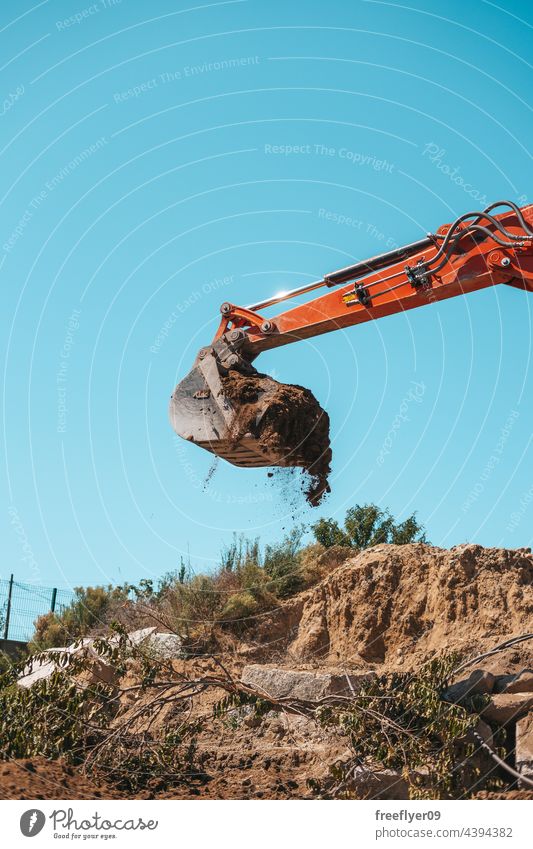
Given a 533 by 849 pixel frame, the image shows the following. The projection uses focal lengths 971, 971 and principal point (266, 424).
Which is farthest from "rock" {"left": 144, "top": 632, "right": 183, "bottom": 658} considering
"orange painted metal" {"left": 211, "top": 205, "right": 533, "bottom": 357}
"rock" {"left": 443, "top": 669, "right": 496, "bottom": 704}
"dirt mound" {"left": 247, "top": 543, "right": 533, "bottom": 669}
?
"rock" {"left": 443, "top": 669, "right": 496, "bottom": 704}

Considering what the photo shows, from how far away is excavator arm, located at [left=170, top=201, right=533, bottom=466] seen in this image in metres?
10.4

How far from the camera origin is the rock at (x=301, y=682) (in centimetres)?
1104

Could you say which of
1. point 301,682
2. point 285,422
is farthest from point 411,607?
point 285,422

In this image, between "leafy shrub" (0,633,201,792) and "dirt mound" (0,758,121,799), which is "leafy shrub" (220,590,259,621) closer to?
"leafy shrub" (0,633,201,792)

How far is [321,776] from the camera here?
991 cm

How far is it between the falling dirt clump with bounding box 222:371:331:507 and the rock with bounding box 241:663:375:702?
2.08 meters

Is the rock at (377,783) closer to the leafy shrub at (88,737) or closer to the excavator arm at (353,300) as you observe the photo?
the leafy shrub at (88,737)

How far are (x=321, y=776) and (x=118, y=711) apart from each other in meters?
3.44

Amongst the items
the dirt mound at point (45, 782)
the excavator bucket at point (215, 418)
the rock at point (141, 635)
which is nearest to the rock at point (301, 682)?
the dirt mound at point (45, 782)

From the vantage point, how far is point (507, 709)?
9633 mm

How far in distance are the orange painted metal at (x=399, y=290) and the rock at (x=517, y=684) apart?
4.11 m

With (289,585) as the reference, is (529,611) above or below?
below
